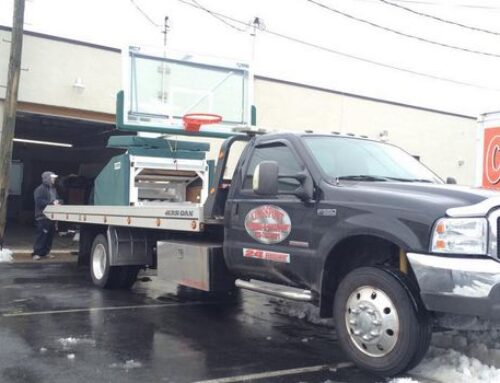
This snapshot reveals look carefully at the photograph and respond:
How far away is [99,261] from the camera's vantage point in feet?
32.0

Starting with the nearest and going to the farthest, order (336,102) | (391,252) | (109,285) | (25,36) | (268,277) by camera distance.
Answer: (391,252), (268,277), (109,285), (25,36), (336,102)

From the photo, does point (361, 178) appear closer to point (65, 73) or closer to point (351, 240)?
point (351, 240)

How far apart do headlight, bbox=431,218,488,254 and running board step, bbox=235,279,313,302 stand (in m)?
1.39

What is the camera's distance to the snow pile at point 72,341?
231 inches

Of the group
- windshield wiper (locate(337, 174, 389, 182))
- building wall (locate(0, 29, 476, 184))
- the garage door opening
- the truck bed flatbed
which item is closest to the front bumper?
windshield wiper (locate(337, 174, 389, 182))

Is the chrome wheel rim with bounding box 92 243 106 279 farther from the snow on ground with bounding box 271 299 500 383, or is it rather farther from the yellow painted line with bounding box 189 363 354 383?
the snow on ground with bounding box 271 299 500 383

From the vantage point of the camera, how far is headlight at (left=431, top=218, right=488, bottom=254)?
4426mm

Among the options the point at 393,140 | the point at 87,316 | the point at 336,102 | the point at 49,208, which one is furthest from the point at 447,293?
the point at 393,140

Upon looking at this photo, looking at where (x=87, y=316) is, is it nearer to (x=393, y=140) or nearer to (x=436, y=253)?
(x=436, y=253)

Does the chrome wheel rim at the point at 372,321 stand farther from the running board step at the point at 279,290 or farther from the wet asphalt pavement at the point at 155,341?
the running board step at the point at 279,290

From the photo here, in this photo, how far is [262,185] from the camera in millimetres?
5457

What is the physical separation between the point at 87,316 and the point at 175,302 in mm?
1556

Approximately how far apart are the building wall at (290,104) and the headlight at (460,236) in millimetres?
6851

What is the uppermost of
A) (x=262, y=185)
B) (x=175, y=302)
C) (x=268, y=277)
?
(x=262, y=185)
